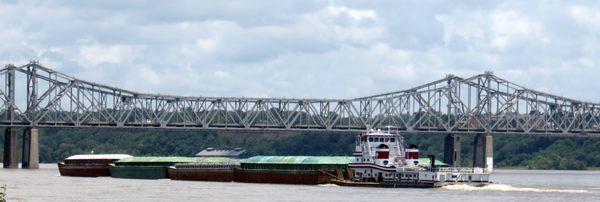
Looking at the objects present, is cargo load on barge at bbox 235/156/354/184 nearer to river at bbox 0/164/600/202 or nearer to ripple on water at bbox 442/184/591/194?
river at bbox 0/164/600/202

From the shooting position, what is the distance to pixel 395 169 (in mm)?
169250

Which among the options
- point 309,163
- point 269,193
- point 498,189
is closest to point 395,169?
point 498,189

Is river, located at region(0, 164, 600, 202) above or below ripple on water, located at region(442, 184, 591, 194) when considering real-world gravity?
below

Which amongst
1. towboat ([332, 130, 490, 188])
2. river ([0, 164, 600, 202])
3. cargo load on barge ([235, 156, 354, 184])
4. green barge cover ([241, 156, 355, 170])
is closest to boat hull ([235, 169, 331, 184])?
cargo load on barge ([235, 156, 354, 184])

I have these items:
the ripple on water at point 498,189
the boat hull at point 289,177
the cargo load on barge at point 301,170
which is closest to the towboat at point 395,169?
the ripple on water at point 498,189

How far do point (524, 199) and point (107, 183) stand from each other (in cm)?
6343

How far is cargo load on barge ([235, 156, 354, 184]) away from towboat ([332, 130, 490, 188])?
690 centimetres

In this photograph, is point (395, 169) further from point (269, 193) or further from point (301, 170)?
point (301, 170)

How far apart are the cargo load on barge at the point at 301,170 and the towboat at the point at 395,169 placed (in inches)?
272

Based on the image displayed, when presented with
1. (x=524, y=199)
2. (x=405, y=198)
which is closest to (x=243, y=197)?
(x=405, y=198)

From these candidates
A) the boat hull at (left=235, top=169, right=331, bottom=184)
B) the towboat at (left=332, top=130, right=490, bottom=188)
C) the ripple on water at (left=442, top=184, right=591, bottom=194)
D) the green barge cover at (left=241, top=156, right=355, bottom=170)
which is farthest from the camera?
the green barge cover at (left=241, top=156, right=355, bottom=170)

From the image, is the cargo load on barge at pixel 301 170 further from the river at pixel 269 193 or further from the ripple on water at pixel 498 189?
the ripple on water at pixel 498 189

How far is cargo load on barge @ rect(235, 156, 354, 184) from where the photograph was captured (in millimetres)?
185125

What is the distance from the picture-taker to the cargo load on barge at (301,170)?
185125 mm
